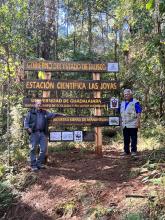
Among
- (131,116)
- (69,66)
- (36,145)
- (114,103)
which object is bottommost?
(36,145)

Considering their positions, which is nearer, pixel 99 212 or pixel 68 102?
pixel 99 212

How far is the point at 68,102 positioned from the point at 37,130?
4.75 feet

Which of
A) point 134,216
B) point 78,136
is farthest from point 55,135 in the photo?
point 134,216

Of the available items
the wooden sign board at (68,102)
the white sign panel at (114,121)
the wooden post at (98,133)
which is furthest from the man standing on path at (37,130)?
the white sign panel at (114,121)

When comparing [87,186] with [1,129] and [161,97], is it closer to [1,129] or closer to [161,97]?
[161,97]

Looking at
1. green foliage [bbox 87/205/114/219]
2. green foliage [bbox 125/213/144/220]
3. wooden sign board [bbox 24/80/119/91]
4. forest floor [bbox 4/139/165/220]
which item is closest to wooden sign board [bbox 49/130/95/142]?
forest floor [bbox 4/139/165/220]

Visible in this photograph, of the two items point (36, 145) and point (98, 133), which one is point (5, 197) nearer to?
point (36, 145)

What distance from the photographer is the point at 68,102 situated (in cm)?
1184

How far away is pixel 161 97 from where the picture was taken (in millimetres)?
14812

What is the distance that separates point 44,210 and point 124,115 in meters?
3.80

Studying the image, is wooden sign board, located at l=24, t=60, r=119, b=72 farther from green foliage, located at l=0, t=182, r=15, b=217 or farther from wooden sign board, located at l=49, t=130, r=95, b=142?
green foliage, located at l=0, t=182, r=15, b=217

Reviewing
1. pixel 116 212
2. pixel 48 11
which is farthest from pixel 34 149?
pixel 48 11

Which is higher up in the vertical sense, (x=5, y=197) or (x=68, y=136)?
(x=68, y=136)

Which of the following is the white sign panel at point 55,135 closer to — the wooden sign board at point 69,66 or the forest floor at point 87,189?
the forest floor at point 87,189
